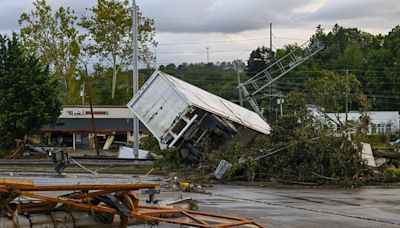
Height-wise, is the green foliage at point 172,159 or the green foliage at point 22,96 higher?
the green foliage at point 22,96

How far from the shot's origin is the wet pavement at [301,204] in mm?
12055

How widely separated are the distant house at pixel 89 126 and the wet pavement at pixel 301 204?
123ft

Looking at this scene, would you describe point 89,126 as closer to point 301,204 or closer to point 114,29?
point 114,29

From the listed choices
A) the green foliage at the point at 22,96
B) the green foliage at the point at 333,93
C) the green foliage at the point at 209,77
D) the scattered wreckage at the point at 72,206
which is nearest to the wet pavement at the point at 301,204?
the scattered wreckage at the point at 72,206

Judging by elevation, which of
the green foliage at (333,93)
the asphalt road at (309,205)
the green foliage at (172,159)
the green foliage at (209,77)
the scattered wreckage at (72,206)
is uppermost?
the green foliage at (209,77)

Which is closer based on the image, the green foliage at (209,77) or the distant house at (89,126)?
the distant house at (89,126)

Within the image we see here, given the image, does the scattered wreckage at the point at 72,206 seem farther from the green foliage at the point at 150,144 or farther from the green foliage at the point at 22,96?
the green foliage at the point at 22,96

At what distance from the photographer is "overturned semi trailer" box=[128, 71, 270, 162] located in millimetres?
23766

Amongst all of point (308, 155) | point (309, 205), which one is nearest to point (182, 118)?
point (308, 155)

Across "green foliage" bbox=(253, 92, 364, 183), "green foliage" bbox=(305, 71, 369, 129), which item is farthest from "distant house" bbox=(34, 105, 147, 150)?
"green foliage" bbox=(253, 92, 364, 183)

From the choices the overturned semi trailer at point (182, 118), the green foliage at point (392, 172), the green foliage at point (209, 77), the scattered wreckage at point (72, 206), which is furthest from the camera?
the green foliage at point (209, 77)

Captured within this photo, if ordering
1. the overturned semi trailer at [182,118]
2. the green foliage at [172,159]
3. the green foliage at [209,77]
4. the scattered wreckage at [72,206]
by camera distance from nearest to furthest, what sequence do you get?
the scattered wreckage at [72,206] < the overturned semi trailer at [182,118] < the green foliage at [172,159] < the green foliage at [209,77]

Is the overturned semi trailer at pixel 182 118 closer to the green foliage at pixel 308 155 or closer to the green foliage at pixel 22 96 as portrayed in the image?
the green foliage at pixel 308 155

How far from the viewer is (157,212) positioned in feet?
22.1
